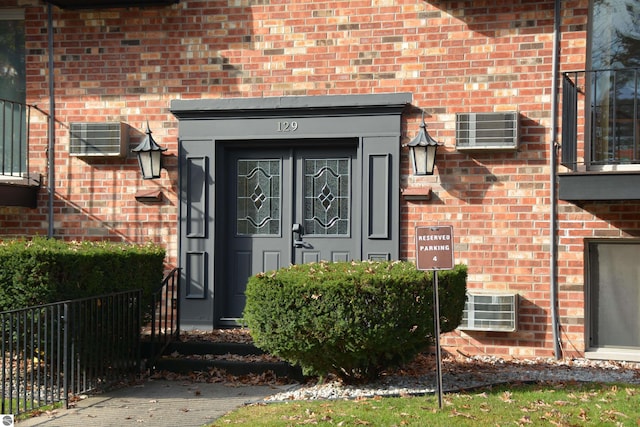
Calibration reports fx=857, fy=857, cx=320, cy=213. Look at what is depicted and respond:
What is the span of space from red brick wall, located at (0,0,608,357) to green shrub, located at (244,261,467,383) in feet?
6.03

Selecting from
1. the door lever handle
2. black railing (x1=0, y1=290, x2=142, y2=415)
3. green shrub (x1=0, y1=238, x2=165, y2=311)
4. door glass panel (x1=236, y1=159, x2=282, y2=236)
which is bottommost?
black railing (x1=0, y1=290, x2=142, y2=415)

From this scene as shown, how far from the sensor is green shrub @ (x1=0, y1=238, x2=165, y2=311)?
7.71 m

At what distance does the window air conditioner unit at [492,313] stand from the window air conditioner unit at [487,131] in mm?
1613

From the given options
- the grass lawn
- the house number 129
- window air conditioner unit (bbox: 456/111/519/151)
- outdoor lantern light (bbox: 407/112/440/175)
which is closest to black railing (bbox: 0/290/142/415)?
the grass lawn

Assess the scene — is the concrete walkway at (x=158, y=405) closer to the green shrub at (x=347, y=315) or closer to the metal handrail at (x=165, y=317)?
the metal handrail at (x=165, y=317)

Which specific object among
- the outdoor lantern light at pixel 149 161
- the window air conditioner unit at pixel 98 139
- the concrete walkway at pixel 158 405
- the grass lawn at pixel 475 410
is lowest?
the concrete walkway at pixel 158 405

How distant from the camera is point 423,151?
Result: 934cm

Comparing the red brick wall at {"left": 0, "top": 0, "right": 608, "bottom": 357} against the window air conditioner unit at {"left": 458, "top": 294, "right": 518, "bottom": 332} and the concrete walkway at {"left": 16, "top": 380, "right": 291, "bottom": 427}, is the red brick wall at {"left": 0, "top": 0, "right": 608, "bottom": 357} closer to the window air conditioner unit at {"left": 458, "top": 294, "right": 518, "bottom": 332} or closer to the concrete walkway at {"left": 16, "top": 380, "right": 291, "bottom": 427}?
the window air conditioner unit at {"left": 458, "top": 294, "right": 518, "bottom": 332}

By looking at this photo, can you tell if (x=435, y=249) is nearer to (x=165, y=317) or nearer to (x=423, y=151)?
(x=423, y=151)

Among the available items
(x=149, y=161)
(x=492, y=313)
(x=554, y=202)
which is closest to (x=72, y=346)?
(x=149, y=161)

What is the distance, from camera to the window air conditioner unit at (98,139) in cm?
1007

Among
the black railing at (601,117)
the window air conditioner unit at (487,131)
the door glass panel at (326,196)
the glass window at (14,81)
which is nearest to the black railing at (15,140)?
the glass window at (14,81)

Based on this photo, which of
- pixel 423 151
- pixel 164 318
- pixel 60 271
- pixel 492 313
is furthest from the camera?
pixel 164 318

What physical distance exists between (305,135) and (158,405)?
12.2ft
